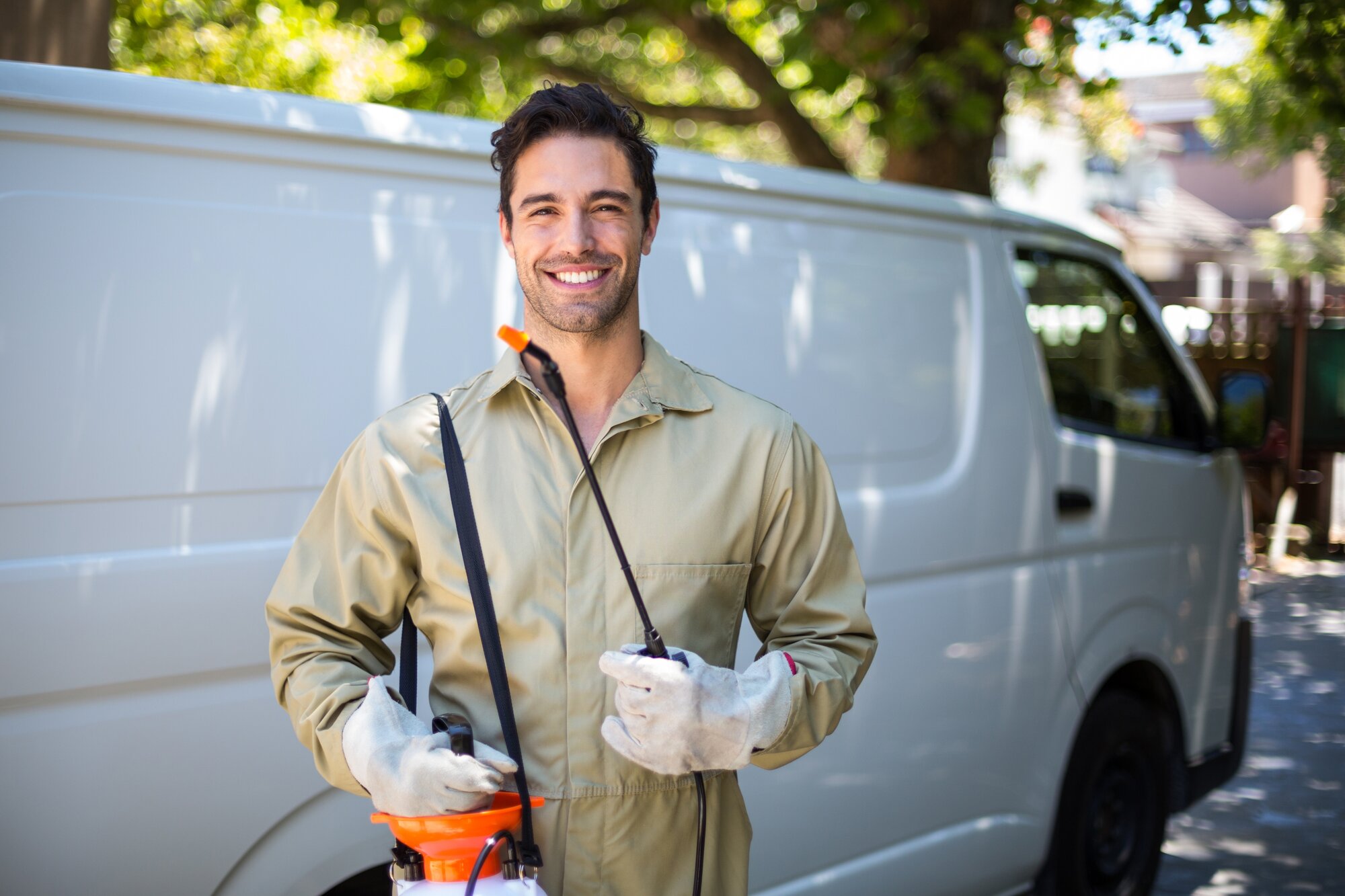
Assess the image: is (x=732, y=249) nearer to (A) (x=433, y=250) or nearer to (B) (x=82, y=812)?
(A) (x=433, y=250)

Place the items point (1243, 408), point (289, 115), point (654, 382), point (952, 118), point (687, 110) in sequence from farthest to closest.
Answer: point (687, 110)
point (952, 118)
point (1243, 408)
point (289, 115)
point (654, 382)

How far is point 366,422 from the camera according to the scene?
230 cm

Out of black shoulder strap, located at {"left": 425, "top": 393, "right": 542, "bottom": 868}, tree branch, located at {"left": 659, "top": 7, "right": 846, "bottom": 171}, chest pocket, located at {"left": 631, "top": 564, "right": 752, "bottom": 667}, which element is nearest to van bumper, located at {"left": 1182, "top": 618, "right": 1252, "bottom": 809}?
chest pocket, located at {"left": 631, "top": 564, "right": 752, "bottom": 667}

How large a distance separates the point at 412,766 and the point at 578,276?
74cm

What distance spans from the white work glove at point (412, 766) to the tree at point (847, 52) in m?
4.70

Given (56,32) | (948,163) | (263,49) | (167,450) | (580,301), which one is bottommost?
(167,450)

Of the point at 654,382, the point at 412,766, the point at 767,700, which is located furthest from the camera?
the point at 654,382

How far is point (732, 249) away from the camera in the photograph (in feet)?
9.61

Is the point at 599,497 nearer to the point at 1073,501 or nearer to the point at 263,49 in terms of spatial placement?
the point at 1073,501

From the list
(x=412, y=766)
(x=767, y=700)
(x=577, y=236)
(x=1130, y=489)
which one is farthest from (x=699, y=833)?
(x=1130, y=489)

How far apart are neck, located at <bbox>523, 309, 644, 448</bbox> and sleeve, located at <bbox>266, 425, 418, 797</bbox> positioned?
0.98ft

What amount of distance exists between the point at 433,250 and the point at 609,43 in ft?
38.3

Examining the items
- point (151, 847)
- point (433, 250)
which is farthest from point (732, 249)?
point (151, 847)

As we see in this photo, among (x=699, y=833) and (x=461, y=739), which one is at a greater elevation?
(x=461, y=739)
